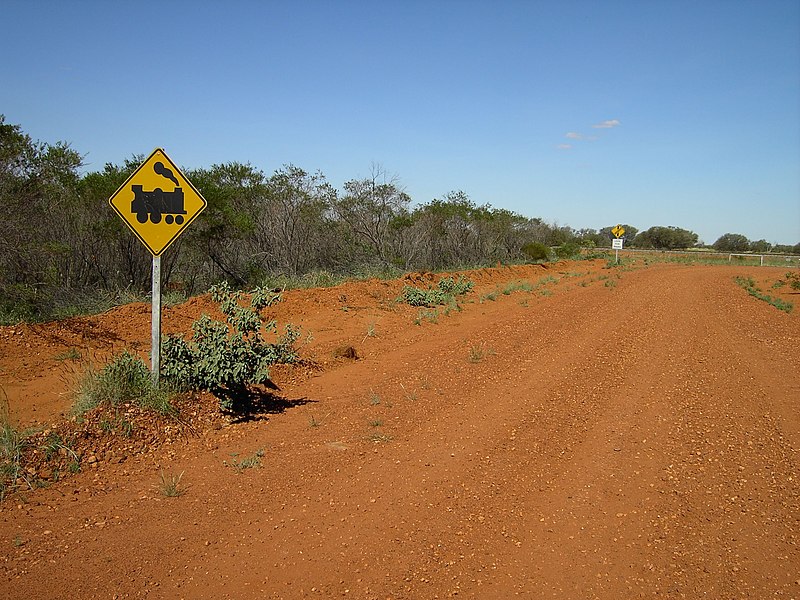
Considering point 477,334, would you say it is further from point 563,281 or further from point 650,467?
point 563,281

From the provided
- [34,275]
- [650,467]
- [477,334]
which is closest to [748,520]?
[650,467]

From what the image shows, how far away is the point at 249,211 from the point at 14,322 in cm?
1276

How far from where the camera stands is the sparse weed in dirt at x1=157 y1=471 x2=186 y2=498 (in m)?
5.22

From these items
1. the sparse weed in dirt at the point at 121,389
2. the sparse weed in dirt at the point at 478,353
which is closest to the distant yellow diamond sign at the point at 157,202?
the sparse weed in dirt at the point at 121,389

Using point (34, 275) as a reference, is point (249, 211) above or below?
above

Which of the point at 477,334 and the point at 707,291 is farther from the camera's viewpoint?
the point at 707,291

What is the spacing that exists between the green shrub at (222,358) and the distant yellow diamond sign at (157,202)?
1074mm

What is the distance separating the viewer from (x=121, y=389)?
684cm

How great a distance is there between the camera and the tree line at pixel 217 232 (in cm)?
1338

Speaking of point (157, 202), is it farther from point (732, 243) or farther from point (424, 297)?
point (732, 243)

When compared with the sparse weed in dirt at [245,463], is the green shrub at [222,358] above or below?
above

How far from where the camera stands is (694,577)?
4.07 meters

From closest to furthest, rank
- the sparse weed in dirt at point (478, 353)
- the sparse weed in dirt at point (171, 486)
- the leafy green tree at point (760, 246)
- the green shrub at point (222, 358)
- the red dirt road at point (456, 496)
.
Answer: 1. the red dirt road at point (456, 496)
2. the sparse weed in dirt at point (171, 486)
3. the green shrub at point (222, 358)
4. the sparse weed in dirt at point (478, 353)
5. the leafy green tree at point (760, 246)

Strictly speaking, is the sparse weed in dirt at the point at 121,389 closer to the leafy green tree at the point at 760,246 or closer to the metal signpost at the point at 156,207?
the metal signpost at the point at 156,207
